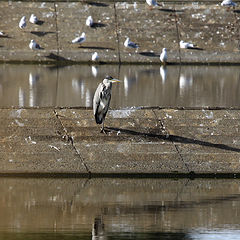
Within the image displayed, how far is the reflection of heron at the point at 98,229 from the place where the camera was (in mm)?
9598

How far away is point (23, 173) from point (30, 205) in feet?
5.61

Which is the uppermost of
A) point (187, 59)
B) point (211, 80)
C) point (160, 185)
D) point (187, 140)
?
point (187, 59)

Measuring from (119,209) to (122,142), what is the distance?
278 cm

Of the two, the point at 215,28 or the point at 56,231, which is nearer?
the point at 56,231

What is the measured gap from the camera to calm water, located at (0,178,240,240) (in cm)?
977

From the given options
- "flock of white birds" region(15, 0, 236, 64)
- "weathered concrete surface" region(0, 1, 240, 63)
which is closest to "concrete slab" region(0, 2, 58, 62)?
"weathered concrete surface" region(0, 1, 240, 63)

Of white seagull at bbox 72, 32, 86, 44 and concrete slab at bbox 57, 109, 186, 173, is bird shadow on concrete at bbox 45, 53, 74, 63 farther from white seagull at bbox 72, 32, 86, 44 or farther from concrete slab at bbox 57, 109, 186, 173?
concrete slab at bbox 57, 109, 186, 173

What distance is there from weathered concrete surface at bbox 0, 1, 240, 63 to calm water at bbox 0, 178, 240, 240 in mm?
16613

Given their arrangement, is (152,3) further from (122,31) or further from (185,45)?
(185,45)

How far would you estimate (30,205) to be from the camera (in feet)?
36.1

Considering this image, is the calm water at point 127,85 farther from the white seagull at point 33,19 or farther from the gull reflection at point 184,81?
the white seagull at point 33,19

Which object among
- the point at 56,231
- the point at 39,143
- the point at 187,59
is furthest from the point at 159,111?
the point at 187,59

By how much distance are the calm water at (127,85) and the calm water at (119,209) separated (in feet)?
14.5

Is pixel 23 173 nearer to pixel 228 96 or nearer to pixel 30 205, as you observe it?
pixel 30 205
